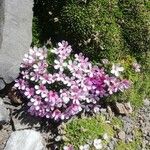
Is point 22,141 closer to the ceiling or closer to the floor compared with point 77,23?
closer to the floor

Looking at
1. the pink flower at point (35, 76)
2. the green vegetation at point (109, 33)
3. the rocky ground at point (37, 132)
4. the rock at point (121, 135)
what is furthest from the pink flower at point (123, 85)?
the pink flower at point (35, 76)

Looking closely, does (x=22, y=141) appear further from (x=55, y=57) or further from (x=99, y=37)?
(x=99, y=37)

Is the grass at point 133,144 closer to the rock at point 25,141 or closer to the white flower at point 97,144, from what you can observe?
the white flower at point 97,144

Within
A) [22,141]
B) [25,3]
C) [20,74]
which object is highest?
[25,3]

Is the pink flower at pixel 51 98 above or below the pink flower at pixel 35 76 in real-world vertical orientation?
below

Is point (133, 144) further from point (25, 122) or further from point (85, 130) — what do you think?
point (25, 122)

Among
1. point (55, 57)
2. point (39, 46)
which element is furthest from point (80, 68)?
point (39, 46)

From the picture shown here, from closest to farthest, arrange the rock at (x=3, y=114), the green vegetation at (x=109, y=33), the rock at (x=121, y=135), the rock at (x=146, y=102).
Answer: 1. the rock at (x=3, y=114)
2. the rock at (x=121, y=135)
3. the green vegetation at (x=109, y=33)
4. the rock at (x=146, y=102)
